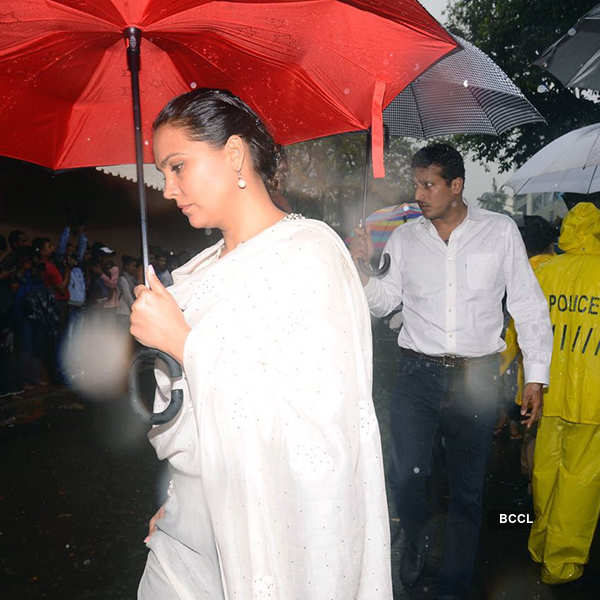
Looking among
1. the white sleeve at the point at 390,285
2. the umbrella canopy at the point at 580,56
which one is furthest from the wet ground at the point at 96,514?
the umbrella canopy at the point at 580,56

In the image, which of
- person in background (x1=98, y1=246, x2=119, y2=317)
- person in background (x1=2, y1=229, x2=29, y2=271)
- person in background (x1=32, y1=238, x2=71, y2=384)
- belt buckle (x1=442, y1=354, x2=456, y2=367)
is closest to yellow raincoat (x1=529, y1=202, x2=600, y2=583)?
belt buckle (x1=442, y1=354, x2=456, y2=367)

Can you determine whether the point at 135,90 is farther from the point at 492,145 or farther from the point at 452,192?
the point at 492,145

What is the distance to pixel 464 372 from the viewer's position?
392 centimetres

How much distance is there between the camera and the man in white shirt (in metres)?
3.89

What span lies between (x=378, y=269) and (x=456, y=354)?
2.30 feet

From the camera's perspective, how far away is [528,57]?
66.1ft

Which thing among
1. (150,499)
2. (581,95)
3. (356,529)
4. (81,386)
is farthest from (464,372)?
(581,95)

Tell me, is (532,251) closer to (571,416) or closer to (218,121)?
(571,416)

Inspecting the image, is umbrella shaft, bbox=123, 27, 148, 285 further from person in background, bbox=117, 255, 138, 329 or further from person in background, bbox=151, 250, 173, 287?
person in background, bbox=151, 250, 173, 287

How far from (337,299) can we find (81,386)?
896 centimetres

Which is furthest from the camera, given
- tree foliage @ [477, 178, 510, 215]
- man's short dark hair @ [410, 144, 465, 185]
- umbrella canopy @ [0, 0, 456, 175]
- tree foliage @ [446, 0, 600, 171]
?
tree foliage @ [477, 178, 510, 215]

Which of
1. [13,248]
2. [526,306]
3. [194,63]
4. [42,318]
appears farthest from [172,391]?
[13,248]

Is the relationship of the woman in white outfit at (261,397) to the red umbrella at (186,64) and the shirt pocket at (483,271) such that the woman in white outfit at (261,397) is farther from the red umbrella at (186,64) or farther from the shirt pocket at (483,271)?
the shirt pocket at (483,271)

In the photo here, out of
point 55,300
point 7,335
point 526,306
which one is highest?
point 526,306
